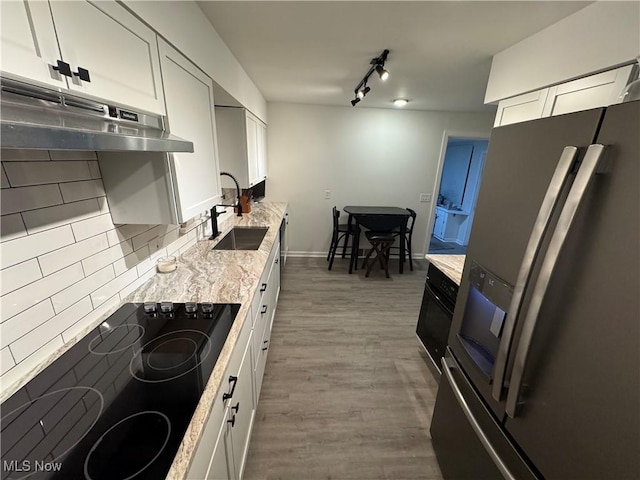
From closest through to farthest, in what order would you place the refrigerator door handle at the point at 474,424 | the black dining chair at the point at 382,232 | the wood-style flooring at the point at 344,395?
the refrigerator door handle at the point at 474,424 → the wood-style flooring at the point at 344,395 → the black dining chair at the point at 382,232

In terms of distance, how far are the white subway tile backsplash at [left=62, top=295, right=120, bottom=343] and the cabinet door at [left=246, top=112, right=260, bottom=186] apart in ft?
5.87

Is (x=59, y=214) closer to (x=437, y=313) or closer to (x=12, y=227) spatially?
(x=12, y=227)

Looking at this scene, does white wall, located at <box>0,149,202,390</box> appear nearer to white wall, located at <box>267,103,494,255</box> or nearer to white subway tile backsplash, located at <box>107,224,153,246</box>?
white subway tile backsplash, located at <box>107,224,153,246</box>

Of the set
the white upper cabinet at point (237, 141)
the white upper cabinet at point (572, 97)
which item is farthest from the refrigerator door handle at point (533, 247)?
the white upper cabinet at point (237, 141)

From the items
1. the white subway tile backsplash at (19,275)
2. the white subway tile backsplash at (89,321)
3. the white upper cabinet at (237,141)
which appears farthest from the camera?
the white upper cabinet at (237,141)

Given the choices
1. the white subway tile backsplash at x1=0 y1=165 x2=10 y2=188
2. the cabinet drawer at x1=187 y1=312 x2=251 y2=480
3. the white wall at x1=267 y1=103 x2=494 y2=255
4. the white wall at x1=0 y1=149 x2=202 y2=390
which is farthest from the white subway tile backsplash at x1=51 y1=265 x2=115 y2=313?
the white wall at x1=267 y1=103 x2=494 y2=255

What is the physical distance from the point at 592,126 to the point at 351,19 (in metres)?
1.31

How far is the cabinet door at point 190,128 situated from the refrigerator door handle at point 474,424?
1.54 m

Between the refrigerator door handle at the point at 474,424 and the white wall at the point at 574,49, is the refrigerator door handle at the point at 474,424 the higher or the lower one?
the lower one

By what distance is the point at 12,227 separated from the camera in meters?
0.79

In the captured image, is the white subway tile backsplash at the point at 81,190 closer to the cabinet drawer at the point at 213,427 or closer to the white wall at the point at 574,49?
the cabinet drawer at the point at 213,427

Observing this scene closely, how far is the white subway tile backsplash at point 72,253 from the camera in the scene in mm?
888

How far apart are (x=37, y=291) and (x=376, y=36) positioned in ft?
6.87

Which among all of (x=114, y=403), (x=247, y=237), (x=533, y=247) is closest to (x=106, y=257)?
(x=114, y=403)
